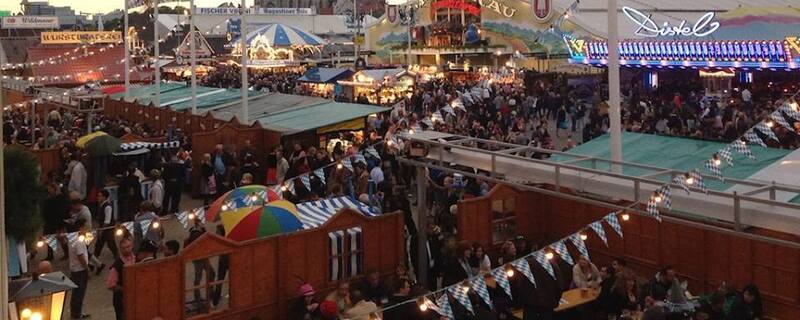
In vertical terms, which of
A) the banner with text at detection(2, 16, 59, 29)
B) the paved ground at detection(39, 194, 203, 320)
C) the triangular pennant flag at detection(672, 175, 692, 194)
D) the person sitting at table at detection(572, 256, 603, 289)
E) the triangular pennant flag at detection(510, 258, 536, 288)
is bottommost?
the paved ground at detection(39, 194, 203, 320)

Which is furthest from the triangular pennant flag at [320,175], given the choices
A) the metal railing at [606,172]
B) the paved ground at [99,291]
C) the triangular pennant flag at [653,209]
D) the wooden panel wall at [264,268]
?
the triangular pennant flag at [653,209]

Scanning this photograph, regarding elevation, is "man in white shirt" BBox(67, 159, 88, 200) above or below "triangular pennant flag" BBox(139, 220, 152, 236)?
above

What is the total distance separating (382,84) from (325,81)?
3212 mm

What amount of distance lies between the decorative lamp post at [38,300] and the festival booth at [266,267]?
84.1 inches

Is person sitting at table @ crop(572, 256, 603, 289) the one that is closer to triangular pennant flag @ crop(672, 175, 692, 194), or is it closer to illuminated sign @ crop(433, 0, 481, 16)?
triangular pennant flag @ crop(672, 175, 692, 194)

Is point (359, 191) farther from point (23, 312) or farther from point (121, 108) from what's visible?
point (121, 108)

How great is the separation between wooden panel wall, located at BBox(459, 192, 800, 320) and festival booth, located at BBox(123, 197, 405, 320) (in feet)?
6.14

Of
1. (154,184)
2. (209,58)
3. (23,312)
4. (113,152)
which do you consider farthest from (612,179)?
(209,58)

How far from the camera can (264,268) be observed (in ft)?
35.0

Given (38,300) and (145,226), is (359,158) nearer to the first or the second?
(145,226)

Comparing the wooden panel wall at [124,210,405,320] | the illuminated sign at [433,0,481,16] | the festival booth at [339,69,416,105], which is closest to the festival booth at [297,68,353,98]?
the festival booth at [339,69,416,105]

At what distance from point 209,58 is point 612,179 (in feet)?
177

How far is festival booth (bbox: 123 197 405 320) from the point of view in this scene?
31.9 feet

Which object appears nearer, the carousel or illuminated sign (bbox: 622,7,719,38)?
illuminated sign (bbox: 622,7,719,38)
